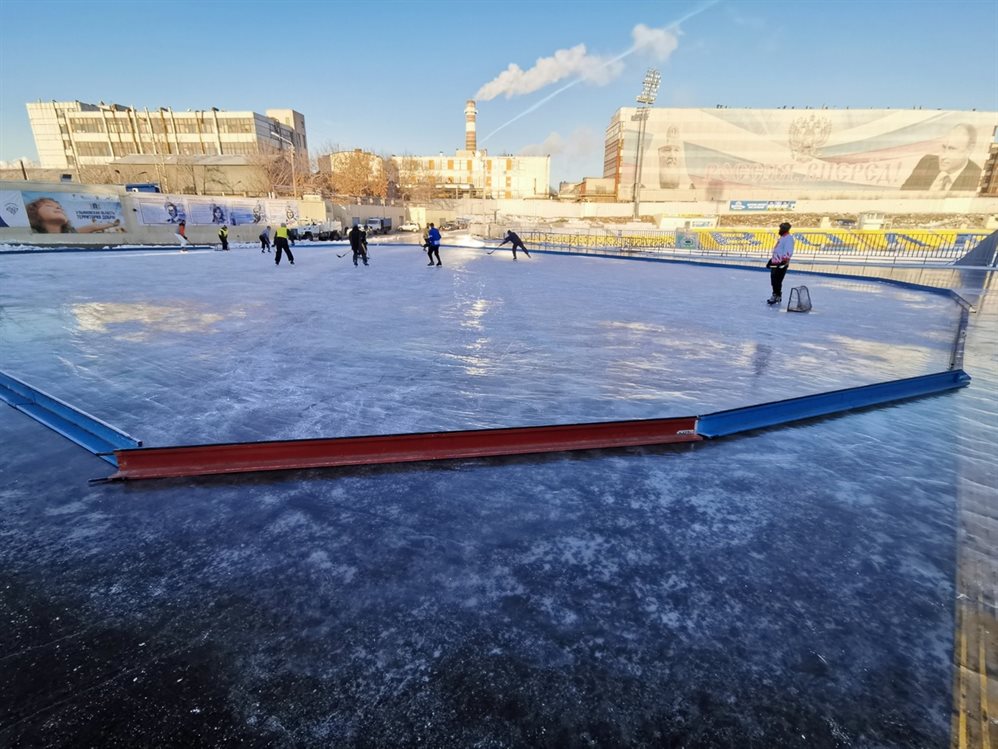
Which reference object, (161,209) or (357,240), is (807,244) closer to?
(357,240)

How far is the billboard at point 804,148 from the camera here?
66875mm

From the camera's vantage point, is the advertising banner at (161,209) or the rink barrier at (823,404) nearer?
the rink barrier at (823,404)

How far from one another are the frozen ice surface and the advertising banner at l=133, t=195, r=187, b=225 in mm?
16402

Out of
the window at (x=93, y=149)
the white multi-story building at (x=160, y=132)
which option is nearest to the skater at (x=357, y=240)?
the white multi-story building at (x=160, y=132)

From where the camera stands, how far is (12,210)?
2122 cm

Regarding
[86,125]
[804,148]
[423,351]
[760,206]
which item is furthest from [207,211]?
[804,148]

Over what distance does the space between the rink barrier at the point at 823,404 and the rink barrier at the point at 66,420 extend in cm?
452

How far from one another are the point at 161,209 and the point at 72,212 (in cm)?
413

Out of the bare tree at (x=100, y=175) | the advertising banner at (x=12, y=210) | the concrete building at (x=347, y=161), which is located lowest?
the advertising banner at (x=12, y=210)

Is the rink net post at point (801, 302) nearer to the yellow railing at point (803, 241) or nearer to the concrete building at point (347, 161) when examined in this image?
the yellow railing at point (803, 241)

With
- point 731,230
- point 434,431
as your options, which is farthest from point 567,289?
point 731,230

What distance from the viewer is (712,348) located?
647cm

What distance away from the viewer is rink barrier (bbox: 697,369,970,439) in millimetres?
3953

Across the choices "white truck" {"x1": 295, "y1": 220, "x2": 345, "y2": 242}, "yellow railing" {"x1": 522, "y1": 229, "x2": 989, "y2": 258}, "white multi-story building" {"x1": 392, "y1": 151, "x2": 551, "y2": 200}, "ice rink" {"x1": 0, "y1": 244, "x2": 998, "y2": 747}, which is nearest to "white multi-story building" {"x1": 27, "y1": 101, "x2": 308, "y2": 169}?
"white multi-story building" {"x1": 392, "y1": 151, "x2": 551, "y2": 200}
